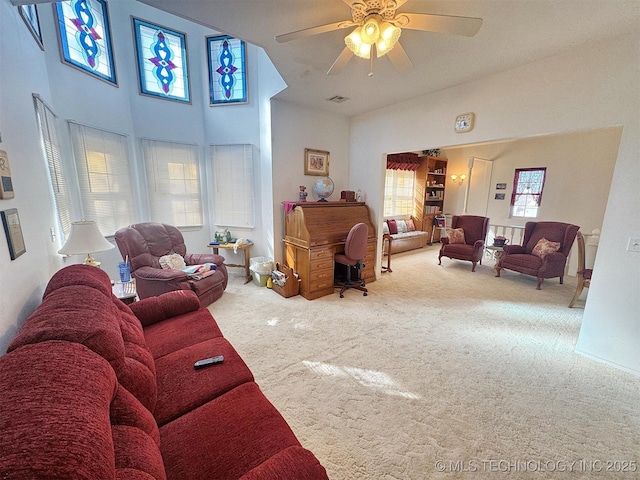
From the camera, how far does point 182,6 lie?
1.76m

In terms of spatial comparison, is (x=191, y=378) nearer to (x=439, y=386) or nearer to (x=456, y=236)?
(x=439, y=386)

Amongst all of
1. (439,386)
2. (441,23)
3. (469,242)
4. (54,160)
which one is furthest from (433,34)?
(469,242)

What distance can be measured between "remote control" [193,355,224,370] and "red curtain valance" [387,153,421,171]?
5.57 m

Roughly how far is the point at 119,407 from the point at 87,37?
428cm

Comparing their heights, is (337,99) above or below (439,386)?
above

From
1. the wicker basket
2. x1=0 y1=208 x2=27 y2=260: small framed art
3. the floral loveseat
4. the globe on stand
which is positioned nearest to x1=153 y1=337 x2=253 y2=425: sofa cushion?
x1=0 y1=208 x2=27 y2=260: small framed art

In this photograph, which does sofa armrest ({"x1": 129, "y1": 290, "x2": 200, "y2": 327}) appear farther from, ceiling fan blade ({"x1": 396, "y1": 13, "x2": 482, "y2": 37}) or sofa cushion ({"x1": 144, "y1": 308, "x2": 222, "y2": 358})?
ceiling fan blade ({"x1": 396, "y1": 13, "x2": 482, "y2": 37})

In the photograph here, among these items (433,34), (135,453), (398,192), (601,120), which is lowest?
(135,453)

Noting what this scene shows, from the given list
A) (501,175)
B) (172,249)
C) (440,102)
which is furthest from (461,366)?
(501,175)

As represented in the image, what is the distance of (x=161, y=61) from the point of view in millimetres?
3807

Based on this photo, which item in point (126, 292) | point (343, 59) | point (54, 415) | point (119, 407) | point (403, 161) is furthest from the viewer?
point (403, 161)

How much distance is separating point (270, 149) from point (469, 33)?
2.62 meters

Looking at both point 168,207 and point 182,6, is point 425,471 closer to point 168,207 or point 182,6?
point 182,6

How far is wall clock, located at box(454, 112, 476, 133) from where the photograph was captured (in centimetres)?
285
